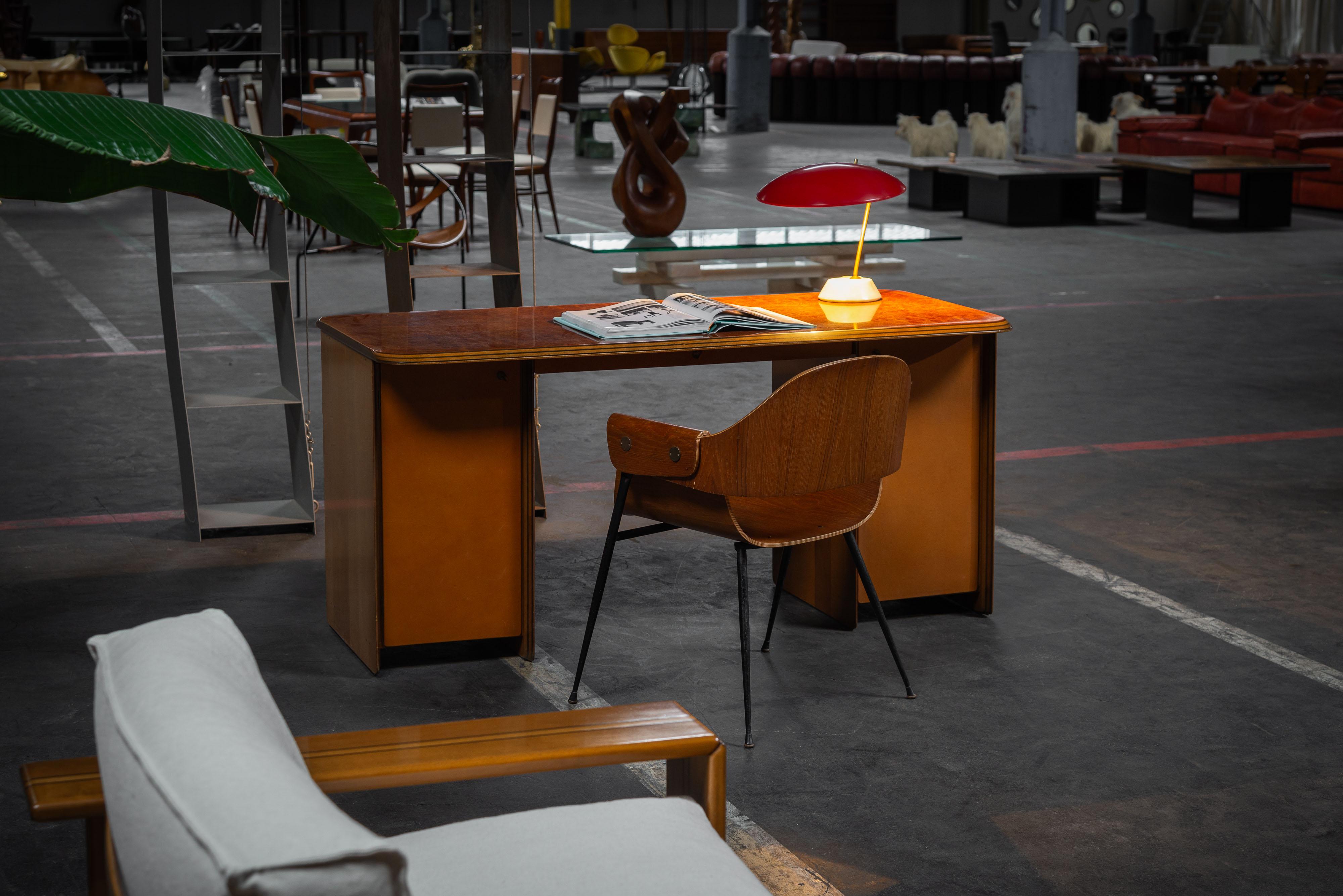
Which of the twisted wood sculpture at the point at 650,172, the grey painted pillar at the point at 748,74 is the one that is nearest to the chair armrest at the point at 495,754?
the twisted wood sculpture at the point at 650,172

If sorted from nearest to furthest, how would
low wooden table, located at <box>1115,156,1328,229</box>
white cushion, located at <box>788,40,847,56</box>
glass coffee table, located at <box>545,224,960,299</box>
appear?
glass coffee table, located at <box>545,224,960,299</box> < low wooden table, located at <box>1115,156,1328,229</box> < white cushion, located at <box>788,40,847,56</box>

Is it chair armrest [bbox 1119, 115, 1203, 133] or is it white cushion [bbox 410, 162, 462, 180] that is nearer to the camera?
white cushion [bbox 410, 162, 462, 180]

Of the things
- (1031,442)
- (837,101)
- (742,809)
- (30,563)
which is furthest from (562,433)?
(837,101)

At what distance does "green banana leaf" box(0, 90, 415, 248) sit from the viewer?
4.33 feet

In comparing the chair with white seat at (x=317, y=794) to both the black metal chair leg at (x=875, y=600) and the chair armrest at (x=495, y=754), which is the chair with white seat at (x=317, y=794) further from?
the black metal chair leg at (x=875, y=600)

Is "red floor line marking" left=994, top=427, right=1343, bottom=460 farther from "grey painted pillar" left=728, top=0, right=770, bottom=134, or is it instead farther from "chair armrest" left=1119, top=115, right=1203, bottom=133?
"grey painted pillar" left=728, top=0, right=770, bottom=134

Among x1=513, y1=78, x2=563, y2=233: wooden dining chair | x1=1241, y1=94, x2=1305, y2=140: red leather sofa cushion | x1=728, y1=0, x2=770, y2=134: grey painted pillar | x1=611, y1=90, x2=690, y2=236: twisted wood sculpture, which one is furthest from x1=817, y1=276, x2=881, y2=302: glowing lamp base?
x1=728, y1=0, x2=770, y2=134: grey painted pillar

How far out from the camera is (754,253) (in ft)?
20.9

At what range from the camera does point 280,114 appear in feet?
13.8

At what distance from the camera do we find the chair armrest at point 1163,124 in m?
14.2

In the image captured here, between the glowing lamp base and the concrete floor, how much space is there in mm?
790

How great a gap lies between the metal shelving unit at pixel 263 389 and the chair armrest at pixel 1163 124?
11.7 m

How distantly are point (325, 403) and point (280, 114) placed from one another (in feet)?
3.60

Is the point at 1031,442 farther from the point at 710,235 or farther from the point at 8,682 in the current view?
the point at 8,682
